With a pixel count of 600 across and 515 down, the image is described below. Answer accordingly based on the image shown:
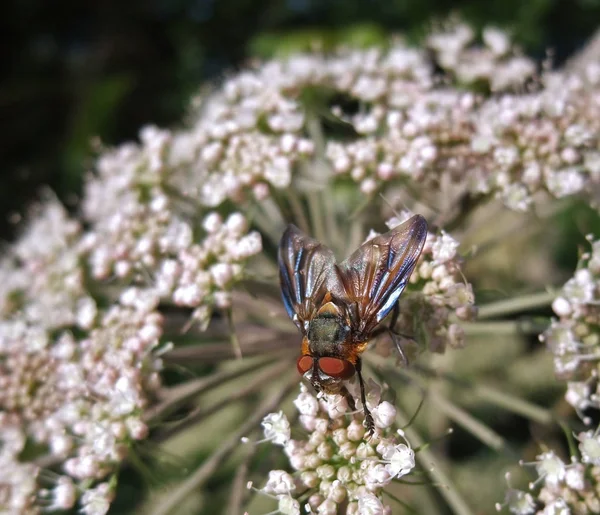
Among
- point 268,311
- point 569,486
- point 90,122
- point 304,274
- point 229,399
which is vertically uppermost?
point 90,122

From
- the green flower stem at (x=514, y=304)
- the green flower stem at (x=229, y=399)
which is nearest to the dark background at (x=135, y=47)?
the green flower stem at (x=229, y=399)

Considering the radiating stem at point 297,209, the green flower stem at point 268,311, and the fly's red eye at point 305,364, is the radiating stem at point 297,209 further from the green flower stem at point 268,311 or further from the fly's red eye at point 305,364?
the fly's red eye at point 305,364

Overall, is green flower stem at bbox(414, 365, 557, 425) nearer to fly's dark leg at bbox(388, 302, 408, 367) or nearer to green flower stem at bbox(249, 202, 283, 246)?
fly's dark leg at bbox(388, 302, 408, 367)

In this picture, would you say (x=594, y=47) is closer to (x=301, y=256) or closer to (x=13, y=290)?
(x=301, y=256)

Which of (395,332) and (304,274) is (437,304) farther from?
(304,274)

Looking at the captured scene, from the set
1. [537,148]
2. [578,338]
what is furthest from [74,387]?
[537,148]
